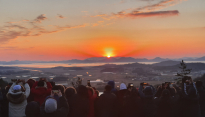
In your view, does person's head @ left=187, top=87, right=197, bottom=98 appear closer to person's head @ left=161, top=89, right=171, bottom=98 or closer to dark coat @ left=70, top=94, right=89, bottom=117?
person's head @ left=161, top=89, right=171, bottom=98

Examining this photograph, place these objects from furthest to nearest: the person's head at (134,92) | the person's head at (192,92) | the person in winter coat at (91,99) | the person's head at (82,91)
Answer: the person's head at (192,92) → the person's head at (134,92) → the person in winter coat at (91,99) → the person's head at (82,91)

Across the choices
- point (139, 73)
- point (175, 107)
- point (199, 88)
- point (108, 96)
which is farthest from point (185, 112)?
point (139, 73)

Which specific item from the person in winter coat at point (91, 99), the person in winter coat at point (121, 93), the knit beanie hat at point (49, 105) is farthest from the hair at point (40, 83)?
the person in winter coat at point (121, 93)

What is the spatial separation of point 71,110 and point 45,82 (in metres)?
1.56

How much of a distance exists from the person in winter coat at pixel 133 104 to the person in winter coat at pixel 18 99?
369 cm

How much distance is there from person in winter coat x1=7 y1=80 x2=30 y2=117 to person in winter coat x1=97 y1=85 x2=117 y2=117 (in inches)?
107

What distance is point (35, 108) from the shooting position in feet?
19.0

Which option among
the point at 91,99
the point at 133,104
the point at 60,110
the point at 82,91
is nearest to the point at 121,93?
the point at 133,104

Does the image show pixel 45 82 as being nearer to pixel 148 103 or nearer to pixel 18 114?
pixel 18 114

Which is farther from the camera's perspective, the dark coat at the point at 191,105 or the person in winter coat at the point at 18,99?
the dark coat at the point at 191,105

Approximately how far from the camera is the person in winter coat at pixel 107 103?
7.69 metres

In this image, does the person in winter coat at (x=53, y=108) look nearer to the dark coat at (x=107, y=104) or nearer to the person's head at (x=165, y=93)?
the dark coat at (x=107, y=104)

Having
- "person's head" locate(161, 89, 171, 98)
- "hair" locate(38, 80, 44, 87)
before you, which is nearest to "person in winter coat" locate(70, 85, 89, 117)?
"hair" locate(38, 80, 44, 87)

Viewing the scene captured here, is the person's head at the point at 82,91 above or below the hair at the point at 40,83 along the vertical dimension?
below
